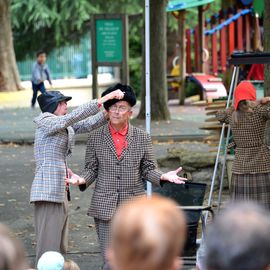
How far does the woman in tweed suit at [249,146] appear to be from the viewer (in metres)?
6.72

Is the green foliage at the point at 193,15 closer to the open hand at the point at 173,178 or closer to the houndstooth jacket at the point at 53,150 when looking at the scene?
the houndstooth jacket at the point at 53,150

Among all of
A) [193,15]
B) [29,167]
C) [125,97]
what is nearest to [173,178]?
[125,97]

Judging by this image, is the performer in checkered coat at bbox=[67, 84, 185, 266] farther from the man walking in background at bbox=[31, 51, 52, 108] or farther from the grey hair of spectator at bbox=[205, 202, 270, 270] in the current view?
the man walking in background at bbox=[31, 51, 52, 108]

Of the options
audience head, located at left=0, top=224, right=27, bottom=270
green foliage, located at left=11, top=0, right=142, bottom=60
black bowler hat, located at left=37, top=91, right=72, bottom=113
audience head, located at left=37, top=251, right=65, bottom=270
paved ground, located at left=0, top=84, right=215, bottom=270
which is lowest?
paved ground, located at left=0, top=84, right=215, bottom=270

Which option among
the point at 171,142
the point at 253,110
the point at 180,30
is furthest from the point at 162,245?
the point at 180,30

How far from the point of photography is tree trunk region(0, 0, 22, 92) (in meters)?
27.4

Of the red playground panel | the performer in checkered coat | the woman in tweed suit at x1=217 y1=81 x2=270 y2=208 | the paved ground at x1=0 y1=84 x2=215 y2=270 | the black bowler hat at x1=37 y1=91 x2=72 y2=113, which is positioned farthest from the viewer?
the red playground panel

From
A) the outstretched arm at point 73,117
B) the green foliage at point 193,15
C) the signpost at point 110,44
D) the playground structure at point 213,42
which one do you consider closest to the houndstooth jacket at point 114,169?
the outstretched arm at point 73,117

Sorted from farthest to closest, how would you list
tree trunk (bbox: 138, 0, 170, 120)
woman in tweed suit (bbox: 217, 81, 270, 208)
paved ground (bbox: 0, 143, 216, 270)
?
1. tree trunk (bbox: 138, 0, 170, 120)
2. paved ground (bbox: 0, 143, 216, 270)
3. woman in tweed suit (bbox: 217, 81, 270, 208)

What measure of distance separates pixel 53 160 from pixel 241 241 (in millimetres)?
3433

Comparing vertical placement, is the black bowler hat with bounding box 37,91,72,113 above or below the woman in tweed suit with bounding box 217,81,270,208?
above

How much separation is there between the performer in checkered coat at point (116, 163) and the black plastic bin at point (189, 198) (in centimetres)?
46

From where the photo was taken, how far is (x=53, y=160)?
577 centimetres

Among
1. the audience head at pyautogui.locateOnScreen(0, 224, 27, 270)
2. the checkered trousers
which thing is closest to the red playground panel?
A: the checkered trousers
